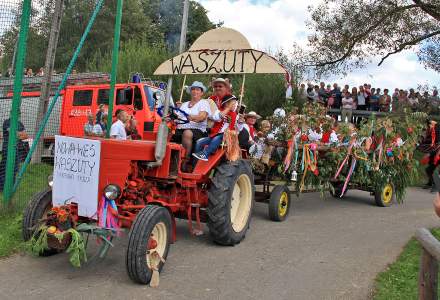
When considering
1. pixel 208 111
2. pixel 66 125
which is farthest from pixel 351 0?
pixel 208 111

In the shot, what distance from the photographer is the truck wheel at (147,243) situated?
4410mm

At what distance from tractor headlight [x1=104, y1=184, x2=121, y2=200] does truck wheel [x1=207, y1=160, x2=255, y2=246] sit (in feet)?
4.55

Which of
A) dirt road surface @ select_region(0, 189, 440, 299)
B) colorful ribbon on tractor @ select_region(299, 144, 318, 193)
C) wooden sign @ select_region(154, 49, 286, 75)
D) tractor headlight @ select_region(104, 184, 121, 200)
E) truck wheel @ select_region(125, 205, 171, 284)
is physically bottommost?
dirt road surface @ select_region(0, 189, 440, 299)

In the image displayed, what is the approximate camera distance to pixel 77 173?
190 inches

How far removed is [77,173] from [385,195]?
740cm

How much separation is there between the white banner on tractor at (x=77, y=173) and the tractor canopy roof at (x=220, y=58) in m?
2.52

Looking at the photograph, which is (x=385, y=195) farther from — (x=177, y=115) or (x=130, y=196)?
(x=130, y=196)

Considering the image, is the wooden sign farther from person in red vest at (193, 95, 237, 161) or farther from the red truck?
the red truck

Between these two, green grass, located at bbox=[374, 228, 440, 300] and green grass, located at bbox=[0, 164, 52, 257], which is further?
green grass, located at bbox=[0, 164, 52, 257]

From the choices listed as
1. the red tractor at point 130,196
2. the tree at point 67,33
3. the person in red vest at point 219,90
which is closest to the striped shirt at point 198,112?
the person in red vest at point 219,90

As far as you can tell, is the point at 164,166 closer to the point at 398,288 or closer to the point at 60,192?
the point at 60,192

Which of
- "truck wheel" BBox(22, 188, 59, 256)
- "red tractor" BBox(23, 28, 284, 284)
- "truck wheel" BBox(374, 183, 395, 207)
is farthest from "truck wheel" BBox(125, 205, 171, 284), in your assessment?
"truck wheel" BBox(374, 183, 395, 207)

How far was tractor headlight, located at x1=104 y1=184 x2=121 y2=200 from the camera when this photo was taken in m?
4.67

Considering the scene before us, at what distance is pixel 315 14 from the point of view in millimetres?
19062
